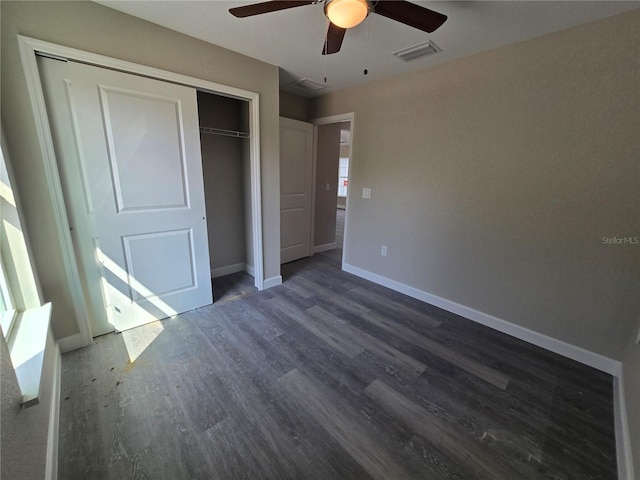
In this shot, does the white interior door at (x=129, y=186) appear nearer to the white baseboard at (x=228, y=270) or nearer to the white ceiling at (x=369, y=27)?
the white ceiling at (x=369, y=27)

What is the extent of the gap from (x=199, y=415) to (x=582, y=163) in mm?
3134

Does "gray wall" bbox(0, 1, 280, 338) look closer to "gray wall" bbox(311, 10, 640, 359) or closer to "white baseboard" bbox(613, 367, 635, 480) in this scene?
"gray wall" bbox(311, 10, 640, 359)

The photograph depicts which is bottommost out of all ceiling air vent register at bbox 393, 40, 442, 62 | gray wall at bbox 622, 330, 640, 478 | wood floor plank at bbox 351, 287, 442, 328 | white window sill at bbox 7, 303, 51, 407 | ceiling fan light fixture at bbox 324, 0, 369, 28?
wood floor plank at bbox 351, 287, 442, 328

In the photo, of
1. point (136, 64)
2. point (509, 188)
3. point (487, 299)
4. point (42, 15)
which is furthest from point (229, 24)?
point (487, 299)

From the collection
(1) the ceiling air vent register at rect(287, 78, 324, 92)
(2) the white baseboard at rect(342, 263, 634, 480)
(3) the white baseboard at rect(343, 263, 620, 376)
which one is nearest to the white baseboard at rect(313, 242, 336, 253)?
(2) the white baseboard at rect(342, 263, 634, 480)

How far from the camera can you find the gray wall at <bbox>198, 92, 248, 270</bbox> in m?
3.15

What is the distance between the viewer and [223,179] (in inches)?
132

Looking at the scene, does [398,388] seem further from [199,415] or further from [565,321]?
[565,321]

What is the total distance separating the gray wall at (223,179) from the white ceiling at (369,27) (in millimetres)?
834

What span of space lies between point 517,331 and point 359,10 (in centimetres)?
276

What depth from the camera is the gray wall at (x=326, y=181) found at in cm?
431

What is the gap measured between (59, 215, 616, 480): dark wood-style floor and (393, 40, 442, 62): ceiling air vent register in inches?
97.7

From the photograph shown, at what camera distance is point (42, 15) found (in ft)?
5.49

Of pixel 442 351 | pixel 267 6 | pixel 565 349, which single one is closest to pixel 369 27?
pixel 267 6
